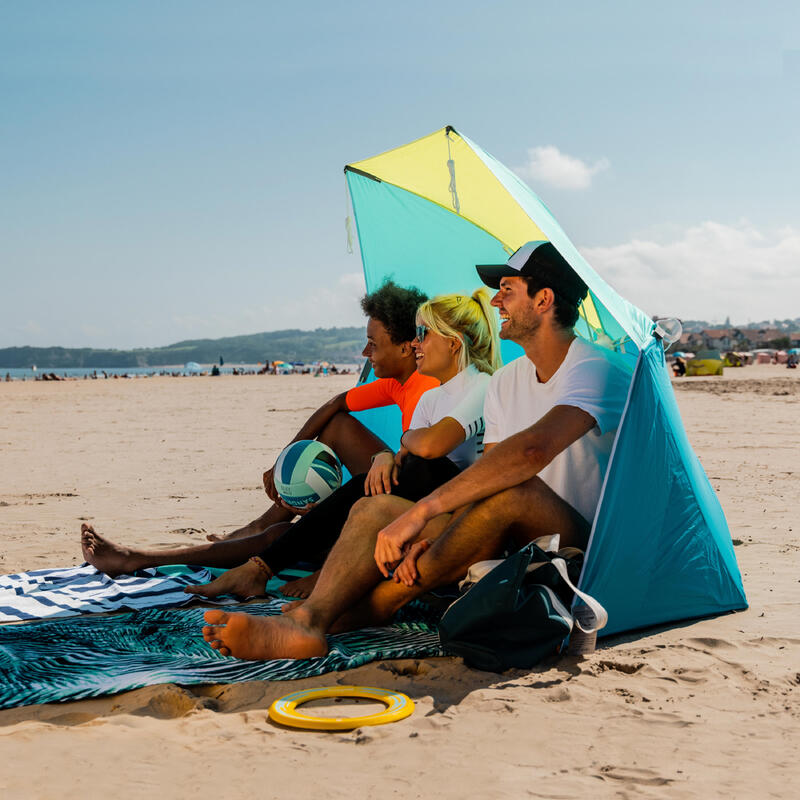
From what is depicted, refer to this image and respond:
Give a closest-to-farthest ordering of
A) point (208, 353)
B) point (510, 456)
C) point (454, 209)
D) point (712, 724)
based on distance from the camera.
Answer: point (712, 724) < point (510, 456) < point (454, 209) < point (208, 353)

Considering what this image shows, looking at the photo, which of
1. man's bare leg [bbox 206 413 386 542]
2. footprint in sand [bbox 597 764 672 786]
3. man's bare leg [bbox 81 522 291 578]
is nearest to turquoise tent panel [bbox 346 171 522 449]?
man's bare leg [bbox 206 413 386 542]

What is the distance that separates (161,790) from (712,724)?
1521mm

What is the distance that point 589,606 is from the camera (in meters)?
3.01

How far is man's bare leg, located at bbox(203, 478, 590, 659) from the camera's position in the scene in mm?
3018

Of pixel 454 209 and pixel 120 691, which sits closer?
pixel 120 691

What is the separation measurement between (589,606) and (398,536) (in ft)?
2.29

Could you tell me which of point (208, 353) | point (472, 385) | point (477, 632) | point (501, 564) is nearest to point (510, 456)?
point (501, 564)

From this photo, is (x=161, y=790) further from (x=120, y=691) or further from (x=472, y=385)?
(x=472, y=385)

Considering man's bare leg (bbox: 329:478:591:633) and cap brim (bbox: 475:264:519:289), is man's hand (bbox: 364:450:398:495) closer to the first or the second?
man's bare leg (bbox: 329:478:591:633)

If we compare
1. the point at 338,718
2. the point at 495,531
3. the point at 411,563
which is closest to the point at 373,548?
the point at 411,563

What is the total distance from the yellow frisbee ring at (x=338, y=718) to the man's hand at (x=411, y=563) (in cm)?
43

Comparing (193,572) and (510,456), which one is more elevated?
(510,456)

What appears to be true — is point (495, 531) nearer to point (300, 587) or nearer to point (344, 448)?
point (300, 587)

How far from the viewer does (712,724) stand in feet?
8.23
